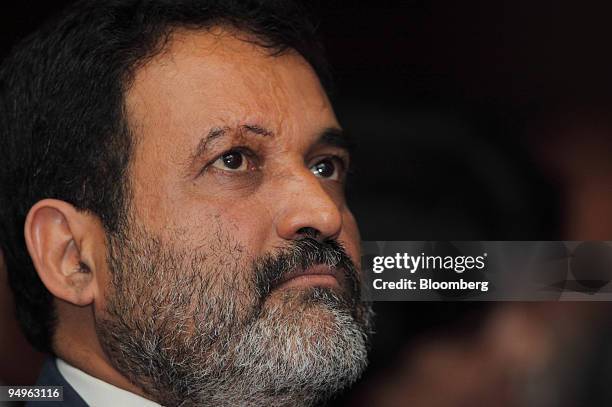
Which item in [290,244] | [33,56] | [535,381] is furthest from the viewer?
[535,381]

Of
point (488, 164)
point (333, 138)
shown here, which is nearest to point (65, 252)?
point (333, 138)

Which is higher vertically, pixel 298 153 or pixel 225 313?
pixel 298 153

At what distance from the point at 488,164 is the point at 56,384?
2.57 feet

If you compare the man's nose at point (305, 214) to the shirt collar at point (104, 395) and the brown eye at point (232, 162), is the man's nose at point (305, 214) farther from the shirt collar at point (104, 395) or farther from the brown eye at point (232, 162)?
the shirt collar at point (104, 395)

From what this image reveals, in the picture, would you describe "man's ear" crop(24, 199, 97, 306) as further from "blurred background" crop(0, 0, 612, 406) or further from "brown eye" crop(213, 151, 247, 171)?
"blurred background" crop(0, 0, 612, 406)

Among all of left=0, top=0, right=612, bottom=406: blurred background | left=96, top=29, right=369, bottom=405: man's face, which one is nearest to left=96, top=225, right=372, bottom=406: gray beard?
left=96, top=29, right=369, bottom=405: man's face

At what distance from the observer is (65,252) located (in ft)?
3.76

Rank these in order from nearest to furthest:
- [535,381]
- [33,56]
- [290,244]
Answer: [290,244]
[33,56]
[535,381]

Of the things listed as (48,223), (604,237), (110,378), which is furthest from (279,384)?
(604,237)

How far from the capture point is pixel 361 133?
1.47m

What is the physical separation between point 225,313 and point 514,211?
0.61 metres

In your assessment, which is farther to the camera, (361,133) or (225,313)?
(361,133)

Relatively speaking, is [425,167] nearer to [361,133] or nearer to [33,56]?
[361,133]

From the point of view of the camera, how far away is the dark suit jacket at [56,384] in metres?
1.13
